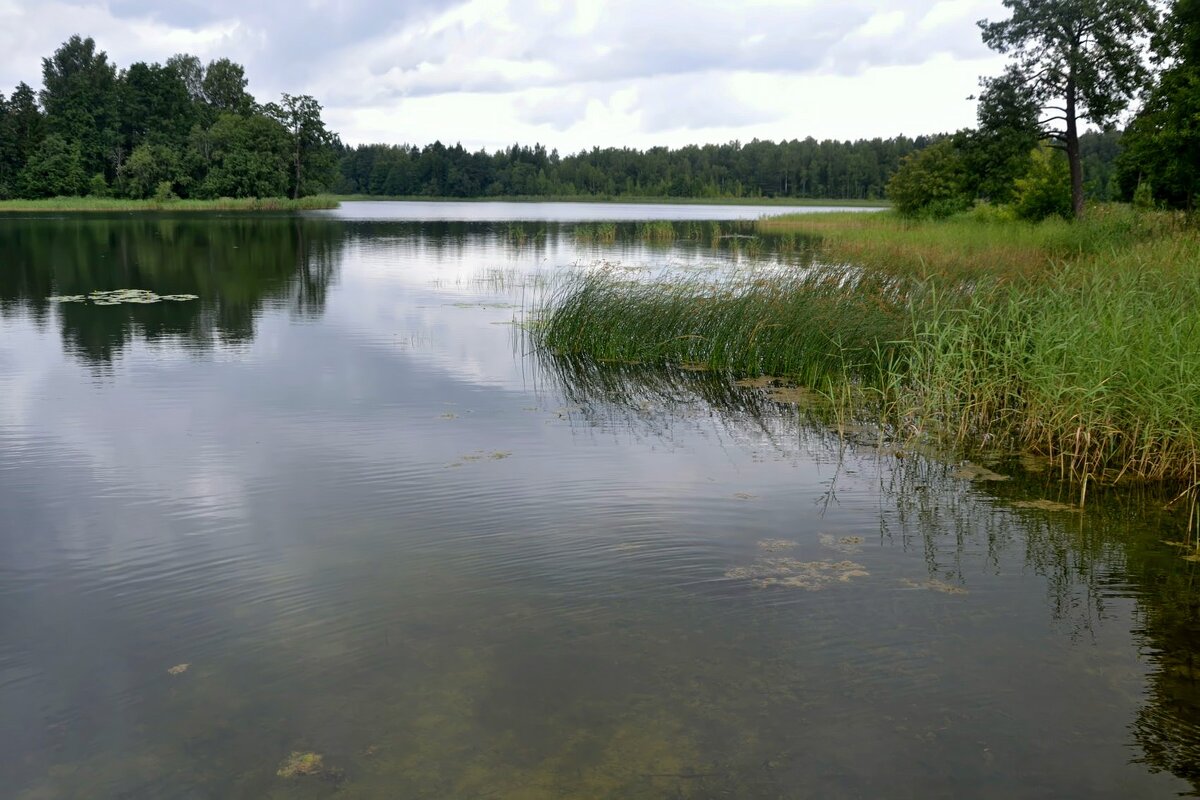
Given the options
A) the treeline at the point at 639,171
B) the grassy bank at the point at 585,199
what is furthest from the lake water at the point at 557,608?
the treeline at the point at 639,171

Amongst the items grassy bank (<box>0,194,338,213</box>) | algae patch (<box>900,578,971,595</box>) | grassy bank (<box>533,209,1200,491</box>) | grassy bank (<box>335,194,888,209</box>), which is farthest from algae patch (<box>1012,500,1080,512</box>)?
grassy bank (<box>335,194,888,209</box>)

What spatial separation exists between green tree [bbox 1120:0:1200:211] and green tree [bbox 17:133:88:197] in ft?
241

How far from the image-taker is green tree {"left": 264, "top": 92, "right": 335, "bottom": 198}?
79.7 metres

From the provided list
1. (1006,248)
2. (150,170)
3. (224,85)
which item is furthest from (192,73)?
(1006,248)

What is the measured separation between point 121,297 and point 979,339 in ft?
58.7

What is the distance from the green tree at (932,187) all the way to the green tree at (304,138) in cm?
5035

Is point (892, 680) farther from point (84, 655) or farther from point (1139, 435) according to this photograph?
point (1139, 435)

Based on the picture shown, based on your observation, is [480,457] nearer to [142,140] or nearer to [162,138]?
[162,138]

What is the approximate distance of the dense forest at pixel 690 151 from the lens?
3031 centimetres

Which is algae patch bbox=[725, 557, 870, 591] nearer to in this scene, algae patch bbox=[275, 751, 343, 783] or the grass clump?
algae patch bbox=[275, 751, 343, 783]

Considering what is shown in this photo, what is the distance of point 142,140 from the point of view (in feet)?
270

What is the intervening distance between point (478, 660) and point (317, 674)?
32.2 inches

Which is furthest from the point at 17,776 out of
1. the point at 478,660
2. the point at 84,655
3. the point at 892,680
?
the point at 892,680

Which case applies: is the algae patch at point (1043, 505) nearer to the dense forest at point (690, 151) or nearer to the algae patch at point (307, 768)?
the algae patch at point (307, 768)
